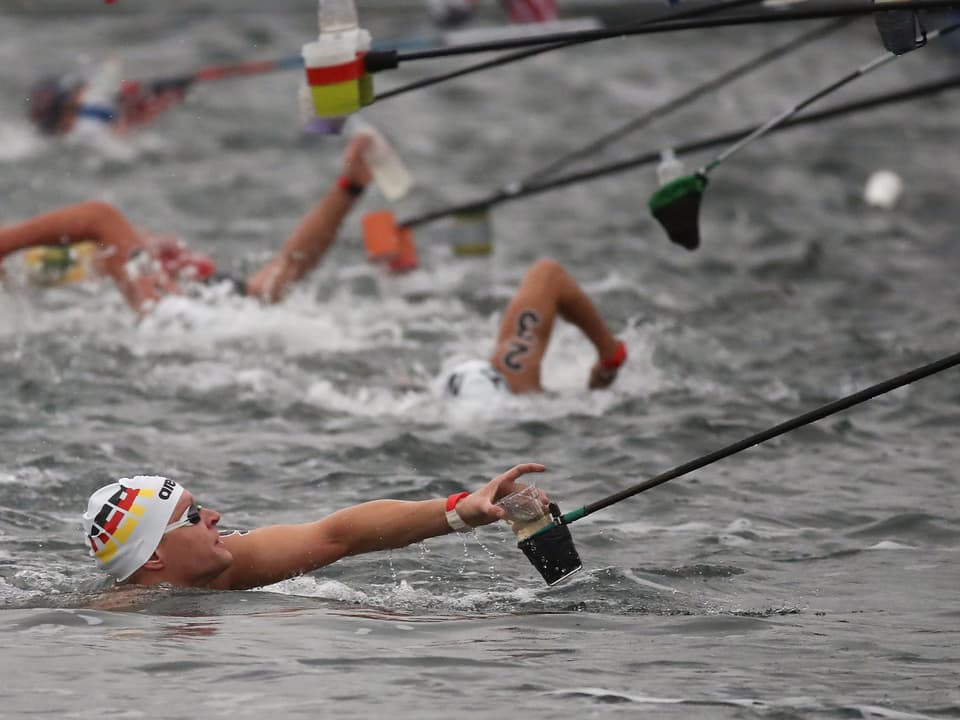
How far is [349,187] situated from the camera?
39.9 ft

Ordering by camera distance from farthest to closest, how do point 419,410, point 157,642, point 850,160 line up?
point 850,160
point 419,410
point 157,642

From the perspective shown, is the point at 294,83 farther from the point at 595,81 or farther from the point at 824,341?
the point at 824,341

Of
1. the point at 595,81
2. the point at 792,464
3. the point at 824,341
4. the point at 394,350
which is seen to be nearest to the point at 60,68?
the point at 595,81

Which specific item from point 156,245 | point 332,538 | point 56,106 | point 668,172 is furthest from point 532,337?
point 56,106

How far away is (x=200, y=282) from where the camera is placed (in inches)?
473

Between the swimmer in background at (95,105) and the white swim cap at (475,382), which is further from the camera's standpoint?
the swimmer in background at (95,105)

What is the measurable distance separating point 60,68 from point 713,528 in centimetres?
1518

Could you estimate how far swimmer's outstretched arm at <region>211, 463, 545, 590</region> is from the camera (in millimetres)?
6773

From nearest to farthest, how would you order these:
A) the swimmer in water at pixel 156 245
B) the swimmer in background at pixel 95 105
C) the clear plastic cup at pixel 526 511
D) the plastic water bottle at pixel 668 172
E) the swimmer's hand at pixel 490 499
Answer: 1. the swimmer's hand at pixel 490 499
2. the clear plastic cup at pixel 526 511
3. the plastic water bottle at pixel 668 172
4. the swimmer in water at pixel 156 245
5. the swimmer in background at pixel 95 105

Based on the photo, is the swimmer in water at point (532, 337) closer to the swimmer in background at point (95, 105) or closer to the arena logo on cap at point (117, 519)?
Result: the arena logo on cap at point (117, 519)

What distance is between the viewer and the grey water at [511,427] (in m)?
6.15

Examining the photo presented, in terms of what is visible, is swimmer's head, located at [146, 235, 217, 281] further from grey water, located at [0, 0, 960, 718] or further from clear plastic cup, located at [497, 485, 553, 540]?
clear plastic cup, located at [497, 485, 553, 540]

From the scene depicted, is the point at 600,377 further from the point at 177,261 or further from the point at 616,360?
the point at 177,261

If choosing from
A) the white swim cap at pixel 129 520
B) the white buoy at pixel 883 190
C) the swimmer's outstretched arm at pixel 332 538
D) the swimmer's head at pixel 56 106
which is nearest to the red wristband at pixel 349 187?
the swimmer's outstretched arm at pixel 332 538
